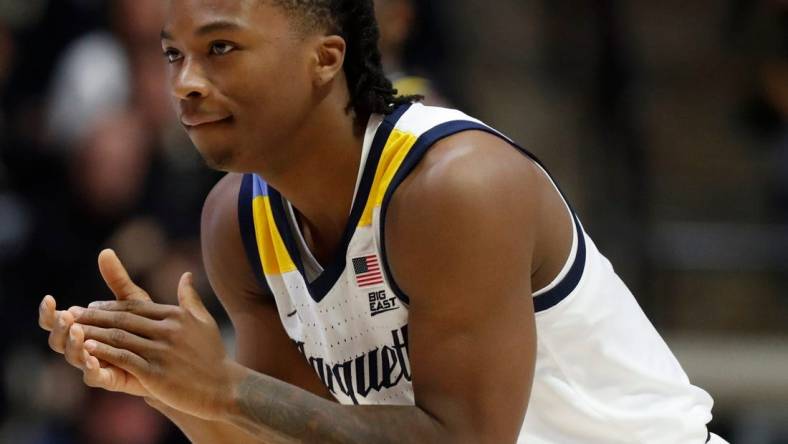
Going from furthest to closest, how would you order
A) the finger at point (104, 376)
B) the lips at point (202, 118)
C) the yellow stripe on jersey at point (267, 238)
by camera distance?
1. the yellow stripe on jersey at point (267, 238)
2. the lips at point (202, 118)
3. the finger at point (104, 376)

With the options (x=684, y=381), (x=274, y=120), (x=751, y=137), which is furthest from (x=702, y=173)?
(x=274, y=120)

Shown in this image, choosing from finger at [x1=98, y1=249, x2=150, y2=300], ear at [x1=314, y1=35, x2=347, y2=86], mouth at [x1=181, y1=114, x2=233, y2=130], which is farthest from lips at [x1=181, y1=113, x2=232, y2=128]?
finger at [x1=98, y1=249, x2=150, y2=300]

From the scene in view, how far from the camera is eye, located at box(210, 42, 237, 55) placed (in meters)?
3.17

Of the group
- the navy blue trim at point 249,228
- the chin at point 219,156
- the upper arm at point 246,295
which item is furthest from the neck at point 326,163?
the upper arm at point 246,295

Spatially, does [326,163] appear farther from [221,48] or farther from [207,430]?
[207,430]

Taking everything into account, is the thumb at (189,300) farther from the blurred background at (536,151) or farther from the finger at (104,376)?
the blurred background at (536,151)

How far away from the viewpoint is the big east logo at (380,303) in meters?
3.33

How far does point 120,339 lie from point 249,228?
0.74 m

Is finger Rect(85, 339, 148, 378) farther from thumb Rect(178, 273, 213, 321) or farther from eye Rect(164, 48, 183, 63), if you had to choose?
eye Rect(164, 48, 183, 63)

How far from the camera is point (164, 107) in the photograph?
692cm

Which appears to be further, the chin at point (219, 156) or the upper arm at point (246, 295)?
the upper arm at point (246, 295)

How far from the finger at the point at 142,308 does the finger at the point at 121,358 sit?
107 mm

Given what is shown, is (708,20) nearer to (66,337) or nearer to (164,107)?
(164,107)

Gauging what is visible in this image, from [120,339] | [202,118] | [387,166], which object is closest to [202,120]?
[202,118]
